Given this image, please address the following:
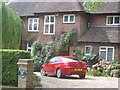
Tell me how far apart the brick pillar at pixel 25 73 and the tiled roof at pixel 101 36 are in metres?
18.8

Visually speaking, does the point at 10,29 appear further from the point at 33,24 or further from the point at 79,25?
the point at 33,24

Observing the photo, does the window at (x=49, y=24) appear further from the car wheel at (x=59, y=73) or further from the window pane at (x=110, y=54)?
the car wheel at (x=59, y=73)

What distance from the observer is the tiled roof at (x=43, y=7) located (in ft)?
115

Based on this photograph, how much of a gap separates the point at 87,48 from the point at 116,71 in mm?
7520

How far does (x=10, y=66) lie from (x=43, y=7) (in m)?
22.1

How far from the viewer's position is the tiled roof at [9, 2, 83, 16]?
3490cm

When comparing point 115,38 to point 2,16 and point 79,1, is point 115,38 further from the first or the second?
point 2,16

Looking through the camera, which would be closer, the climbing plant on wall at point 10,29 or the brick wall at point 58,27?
the climbing plant on wall at point 10,29

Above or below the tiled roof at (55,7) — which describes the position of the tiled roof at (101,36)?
below

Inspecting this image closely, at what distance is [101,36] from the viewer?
33875 mm

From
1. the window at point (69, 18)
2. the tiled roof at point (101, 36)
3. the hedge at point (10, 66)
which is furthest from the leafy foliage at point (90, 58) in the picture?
the hedge at point (10, 66)

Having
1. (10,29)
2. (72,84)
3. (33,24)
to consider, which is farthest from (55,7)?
(72,84)

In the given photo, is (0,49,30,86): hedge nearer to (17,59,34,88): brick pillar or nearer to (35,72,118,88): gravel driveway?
(17,59,34,88): brick pillar

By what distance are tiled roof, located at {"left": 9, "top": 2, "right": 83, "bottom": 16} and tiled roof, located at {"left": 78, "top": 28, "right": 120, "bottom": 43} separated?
267 centimetres
